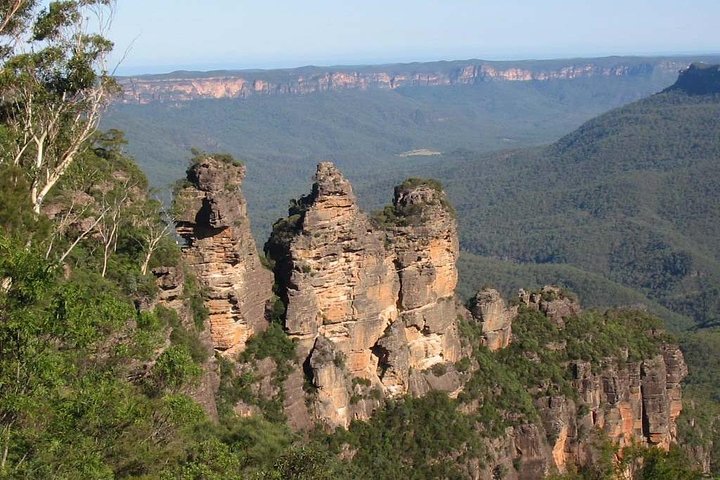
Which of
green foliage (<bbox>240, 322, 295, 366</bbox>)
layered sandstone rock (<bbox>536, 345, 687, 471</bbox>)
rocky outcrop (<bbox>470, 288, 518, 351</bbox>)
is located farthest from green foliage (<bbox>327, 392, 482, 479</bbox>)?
layered sandstone rock (<bbox>536, 345, 687, 471</bbox>)

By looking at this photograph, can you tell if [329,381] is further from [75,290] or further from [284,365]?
[75,290]

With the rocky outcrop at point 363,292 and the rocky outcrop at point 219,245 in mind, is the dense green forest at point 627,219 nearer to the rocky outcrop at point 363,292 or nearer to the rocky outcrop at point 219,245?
the rocky outcrop at point 363,292

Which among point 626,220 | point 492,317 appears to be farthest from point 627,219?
point 492,317

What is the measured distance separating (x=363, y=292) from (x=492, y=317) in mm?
9754

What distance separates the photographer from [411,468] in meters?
29.3

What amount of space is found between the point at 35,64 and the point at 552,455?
26884 mm

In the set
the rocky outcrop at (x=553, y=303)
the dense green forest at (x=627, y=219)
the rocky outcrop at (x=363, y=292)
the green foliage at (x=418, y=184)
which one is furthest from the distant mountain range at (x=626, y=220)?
the rocky outcrop at (x=363, y=292)

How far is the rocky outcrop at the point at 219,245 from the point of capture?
25.9m

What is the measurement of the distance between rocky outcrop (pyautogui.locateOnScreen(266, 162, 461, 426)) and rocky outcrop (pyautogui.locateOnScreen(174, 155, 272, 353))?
218cm

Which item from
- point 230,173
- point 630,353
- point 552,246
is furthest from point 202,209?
Answer: point 552,246

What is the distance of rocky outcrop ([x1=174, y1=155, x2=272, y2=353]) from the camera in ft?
84.9

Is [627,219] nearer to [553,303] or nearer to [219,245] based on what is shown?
[553,303]

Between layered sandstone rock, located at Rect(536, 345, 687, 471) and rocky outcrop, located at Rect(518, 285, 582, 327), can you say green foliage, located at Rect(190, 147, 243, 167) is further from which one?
rocky outcrop, located at Rect(518, 285, 582, 327)

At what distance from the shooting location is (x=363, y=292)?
29812 mm
